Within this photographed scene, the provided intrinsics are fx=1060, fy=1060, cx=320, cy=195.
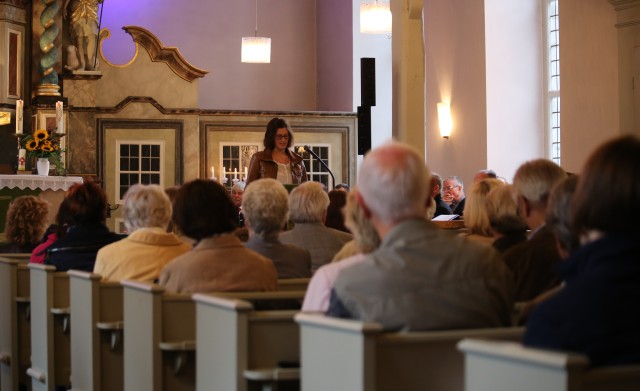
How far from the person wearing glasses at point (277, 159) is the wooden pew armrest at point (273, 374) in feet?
13.3

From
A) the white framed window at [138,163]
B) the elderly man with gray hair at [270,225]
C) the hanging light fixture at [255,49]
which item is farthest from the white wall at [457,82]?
the elderly man with gray hair at [270,225]

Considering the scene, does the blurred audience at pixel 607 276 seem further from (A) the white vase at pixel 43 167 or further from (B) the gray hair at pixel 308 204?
(A) the white vase at pixel 43 167

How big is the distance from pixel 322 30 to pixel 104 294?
1543 cm

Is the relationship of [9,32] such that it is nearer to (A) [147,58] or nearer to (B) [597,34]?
(A) [147,58]

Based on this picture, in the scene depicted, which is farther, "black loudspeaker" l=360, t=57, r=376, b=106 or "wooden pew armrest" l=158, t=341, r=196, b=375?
"black loudspeaker" l=360, t=57, r=376, b=106

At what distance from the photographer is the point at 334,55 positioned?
61.9 feet

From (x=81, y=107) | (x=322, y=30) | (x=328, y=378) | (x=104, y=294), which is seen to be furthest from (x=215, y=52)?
(x=328, y=378)

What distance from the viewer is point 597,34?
372 inches

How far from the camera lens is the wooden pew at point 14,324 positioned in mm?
5816

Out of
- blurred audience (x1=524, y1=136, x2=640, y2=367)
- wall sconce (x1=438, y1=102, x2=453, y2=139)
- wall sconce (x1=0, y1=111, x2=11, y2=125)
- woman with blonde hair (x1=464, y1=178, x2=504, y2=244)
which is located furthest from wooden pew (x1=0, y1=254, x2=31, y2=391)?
wall sconce (x1=0, y1=111, x2=11, y2=125)

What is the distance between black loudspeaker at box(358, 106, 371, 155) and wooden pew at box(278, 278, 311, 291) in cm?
479

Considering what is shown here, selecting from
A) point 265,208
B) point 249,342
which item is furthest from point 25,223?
point 249,342

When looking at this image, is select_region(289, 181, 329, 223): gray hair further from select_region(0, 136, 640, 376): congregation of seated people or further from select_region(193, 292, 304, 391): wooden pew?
select_region(193, 292, 304, 391): wooden pew

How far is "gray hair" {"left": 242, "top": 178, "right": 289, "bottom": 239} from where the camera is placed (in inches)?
180
